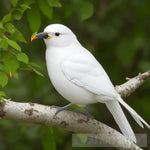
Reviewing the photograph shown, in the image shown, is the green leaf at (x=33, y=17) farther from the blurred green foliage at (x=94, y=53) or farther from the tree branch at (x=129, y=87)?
the tree branch at (x=129, y=87)

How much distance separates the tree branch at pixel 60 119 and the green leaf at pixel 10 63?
11.2 inches

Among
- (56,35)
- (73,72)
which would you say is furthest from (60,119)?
(56,35)

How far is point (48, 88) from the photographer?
230 inches

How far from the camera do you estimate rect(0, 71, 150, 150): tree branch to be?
3.16 meters

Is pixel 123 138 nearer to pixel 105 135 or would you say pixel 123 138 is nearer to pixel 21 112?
pixel 105 135

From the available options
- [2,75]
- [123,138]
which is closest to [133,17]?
[123,138]

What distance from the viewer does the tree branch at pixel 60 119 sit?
316 cm

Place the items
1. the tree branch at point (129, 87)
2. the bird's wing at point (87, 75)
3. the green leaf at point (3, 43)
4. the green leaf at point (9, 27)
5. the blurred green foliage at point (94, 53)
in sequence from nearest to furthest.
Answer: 1. the green leaf at point (3, 43)
2. the bird's wing at point (87, 75)
3. the green leaf at point (9, 27)
4. the tree branch at point (129, 87)
5. the blurred green foliage at point (94, 53)

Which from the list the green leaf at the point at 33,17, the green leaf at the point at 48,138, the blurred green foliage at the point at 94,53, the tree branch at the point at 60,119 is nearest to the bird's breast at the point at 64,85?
the tree branch at the point at 60,119

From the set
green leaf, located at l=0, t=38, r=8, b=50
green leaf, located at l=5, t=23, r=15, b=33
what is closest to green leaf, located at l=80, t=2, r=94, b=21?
green leaf, located at l=5, t=23, r=15, b=33

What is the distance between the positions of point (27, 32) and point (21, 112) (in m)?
2.59

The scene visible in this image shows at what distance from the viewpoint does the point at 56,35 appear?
3336 millimetres

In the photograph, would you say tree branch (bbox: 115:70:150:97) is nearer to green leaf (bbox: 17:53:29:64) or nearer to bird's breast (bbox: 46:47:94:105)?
bird's breast (bbox: 46:47:94:105)

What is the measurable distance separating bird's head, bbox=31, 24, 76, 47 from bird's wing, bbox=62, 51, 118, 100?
0.18 m
